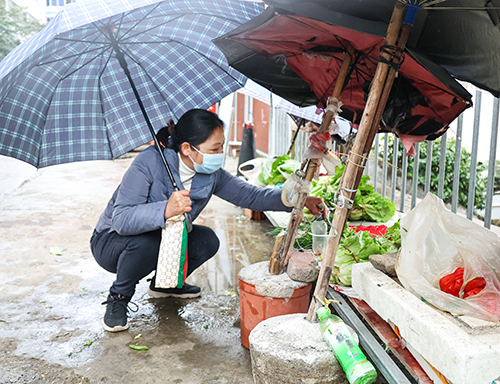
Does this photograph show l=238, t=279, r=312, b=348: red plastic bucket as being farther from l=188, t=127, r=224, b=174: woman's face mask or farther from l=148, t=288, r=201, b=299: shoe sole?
l=148, t=288, r=201, b=299: shoe sole

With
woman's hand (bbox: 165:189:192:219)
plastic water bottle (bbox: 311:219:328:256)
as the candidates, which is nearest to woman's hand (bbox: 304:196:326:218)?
plastic water bottle (bbox: 311:219:328:256)

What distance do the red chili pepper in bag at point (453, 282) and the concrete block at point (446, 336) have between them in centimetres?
15

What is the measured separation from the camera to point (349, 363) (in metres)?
1.77

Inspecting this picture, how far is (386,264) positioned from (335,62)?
1.18m

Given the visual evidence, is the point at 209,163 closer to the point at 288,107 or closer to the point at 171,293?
the point at 171,293

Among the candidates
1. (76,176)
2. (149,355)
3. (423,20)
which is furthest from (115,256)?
(76,176)

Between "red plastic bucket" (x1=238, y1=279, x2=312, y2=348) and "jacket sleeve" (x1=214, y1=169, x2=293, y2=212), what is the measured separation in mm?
612

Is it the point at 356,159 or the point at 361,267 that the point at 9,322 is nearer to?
the point at 361,267

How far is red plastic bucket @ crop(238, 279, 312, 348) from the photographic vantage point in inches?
96.1

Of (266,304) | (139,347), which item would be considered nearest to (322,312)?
(266,304)

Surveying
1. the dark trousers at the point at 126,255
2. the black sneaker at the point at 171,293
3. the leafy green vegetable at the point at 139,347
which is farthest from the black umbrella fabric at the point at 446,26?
the black sneaker at the point at 171,293

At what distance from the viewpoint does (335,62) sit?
253 cm

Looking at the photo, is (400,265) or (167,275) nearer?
(400,265)

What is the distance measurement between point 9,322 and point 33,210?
146 inches
